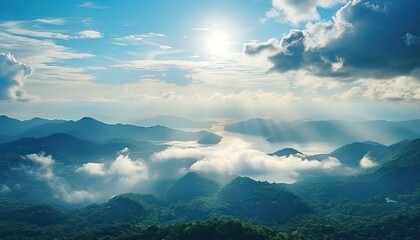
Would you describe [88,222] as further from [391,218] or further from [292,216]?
[391,218]

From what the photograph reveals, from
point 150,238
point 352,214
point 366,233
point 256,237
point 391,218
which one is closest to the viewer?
point 256,237

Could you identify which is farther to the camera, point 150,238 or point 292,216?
point 292,216

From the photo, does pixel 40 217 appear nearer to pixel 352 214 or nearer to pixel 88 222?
pixel 88 222

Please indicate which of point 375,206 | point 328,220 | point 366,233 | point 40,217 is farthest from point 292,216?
point 40,217

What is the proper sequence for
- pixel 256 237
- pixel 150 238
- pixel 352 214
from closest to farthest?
pixel 256 237 < pixel 150 238 < pixel 352 214

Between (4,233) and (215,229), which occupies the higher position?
(215,229)

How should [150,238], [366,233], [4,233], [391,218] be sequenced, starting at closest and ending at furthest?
[150,238]
[366,233]
[391,218]
[4,233]

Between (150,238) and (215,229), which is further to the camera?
(150,238)

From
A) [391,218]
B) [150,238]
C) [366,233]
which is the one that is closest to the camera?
[150,238]

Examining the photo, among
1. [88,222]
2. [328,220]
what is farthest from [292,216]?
[88,222]
